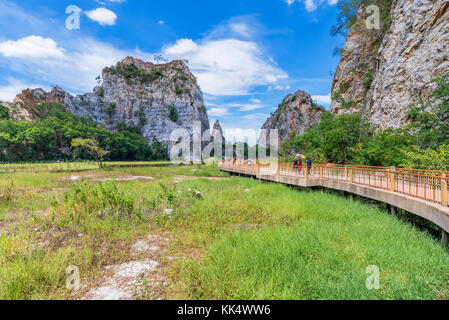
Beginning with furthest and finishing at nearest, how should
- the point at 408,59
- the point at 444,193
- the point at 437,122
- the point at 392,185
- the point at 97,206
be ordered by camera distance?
the point at 408,59
the point at 437,122
the point at 97,206
the point at 392,185
the point at 444,193

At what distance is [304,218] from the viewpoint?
657cm

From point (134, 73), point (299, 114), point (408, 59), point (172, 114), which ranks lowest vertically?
point (408, 59)

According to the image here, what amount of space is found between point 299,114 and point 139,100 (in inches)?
2535

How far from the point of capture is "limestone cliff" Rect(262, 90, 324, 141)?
73.2m

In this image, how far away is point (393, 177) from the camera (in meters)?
6.95

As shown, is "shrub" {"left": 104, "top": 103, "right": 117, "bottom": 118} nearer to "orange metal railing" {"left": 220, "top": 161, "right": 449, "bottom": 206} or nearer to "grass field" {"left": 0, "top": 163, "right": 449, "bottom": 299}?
"grass field" {"left": 0, "top": 163, "right": 449, "bottom": 299}

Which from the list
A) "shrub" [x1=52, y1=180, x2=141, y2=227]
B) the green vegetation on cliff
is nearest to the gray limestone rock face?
the green vegetation on cliff

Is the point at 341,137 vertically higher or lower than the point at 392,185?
higher

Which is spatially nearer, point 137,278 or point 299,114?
point 137,278

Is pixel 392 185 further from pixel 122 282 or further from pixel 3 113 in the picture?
pixel 3 113

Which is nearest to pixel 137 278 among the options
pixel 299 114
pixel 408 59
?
pixel 408 59
